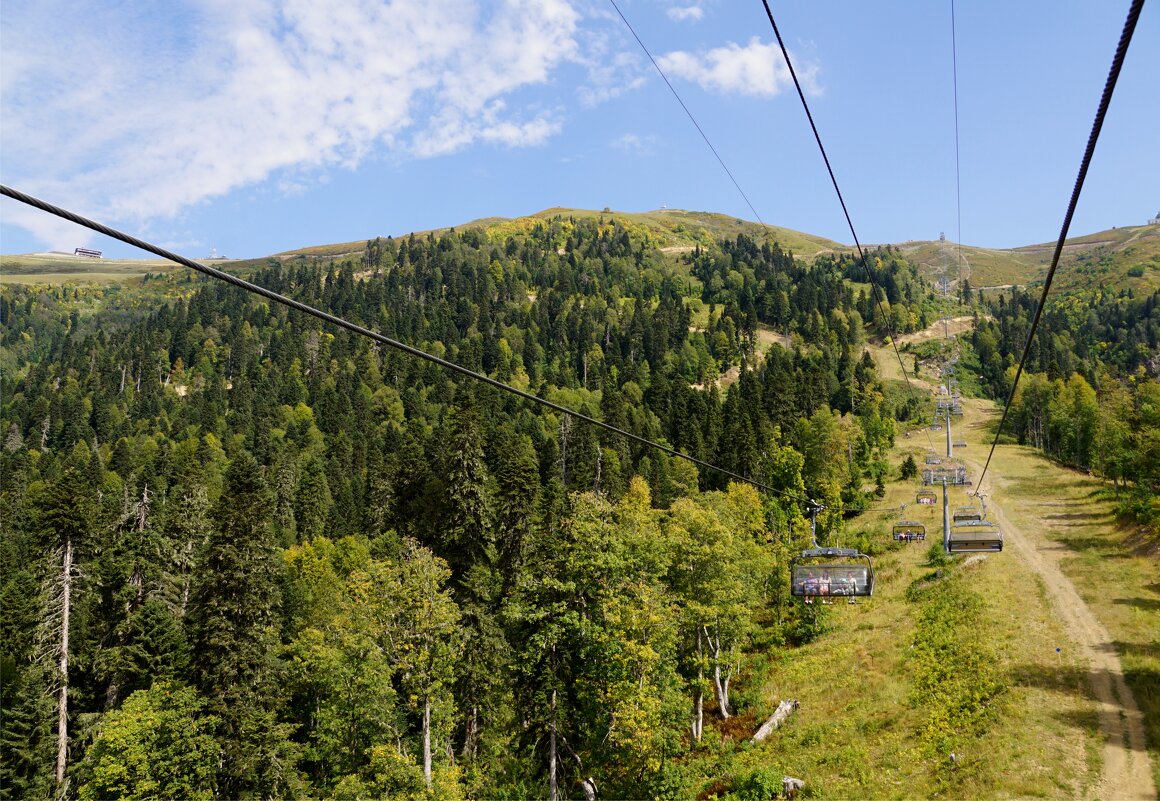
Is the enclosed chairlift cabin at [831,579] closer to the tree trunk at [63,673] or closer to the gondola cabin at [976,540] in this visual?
the gondola cabin at [976,540]

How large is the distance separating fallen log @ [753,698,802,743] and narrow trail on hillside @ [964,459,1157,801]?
48.3 feet

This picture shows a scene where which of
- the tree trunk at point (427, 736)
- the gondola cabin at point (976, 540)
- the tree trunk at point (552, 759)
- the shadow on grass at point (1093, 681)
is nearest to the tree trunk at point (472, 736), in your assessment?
the tree trunk at point (427, 736)

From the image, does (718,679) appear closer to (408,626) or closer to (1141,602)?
(408,626)

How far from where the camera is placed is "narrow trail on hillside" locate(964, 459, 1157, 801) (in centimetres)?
2595

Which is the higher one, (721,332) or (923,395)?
(721,332)

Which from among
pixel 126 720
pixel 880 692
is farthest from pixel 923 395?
pixel 126 720

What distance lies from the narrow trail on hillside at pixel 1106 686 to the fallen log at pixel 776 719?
14.7 meters

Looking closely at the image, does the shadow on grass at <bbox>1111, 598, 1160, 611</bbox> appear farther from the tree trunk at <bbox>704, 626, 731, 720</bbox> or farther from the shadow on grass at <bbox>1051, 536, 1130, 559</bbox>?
the tree trunk at <bbox>704, 626, 731, 720</bbox>

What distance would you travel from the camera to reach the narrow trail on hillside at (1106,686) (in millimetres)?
25953

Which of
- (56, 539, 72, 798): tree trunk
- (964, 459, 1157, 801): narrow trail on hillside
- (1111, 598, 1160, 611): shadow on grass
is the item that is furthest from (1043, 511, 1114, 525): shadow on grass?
(56, 539, 72, 798): tree trunk

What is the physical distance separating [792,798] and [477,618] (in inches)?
756

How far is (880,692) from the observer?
130 ft

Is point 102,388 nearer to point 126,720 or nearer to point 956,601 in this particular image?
point 126,720

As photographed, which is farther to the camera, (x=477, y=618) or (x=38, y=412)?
(x=38, y=412)
